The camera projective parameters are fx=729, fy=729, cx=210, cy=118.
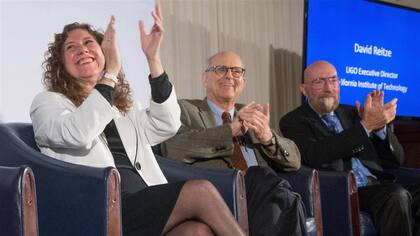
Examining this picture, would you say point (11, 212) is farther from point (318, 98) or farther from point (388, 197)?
point (318, 98)

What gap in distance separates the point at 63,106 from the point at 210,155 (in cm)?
86

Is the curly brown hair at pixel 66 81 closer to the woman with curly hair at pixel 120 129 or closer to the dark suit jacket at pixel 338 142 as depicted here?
the woman with curly hair at pixel 120 129

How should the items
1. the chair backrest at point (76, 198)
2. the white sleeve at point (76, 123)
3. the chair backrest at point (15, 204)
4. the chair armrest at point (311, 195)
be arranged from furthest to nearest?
1. the chair armrest at point (311, 195)
2. the white sleeve at point (76, 123)
3. the chair backrest at point (76, 198)
4. the chair backrest at point (15, 204)

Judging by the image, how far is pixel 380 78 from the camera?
5.09 m

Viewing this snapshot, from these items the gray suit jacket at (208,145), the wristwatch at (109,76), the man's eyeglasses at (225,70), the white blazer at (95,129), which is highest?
the wristwatch at (109,76)

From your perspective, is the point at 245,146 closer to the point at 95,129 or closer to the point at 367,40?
the point at 95,129

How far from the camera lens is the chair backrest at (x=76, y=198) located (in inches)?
90.2

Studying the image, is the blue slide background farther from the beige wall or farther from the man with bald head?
the man with bald head

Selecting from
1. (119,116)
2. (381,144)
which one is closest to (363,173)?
(381,144)

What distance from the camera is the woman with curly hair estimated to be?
2484 mm

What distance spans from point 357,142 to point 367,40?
1498 mm

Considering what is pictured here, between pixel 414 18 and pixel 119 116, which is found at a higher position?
pixel 414 18

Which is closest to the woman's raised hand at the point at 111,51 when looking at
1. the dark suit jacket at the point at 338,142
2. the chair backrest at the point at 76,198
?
the chair backrest at the point at 76,198

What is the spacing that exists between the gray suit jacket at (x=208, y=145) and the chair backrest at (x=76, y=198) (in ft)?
3.12
